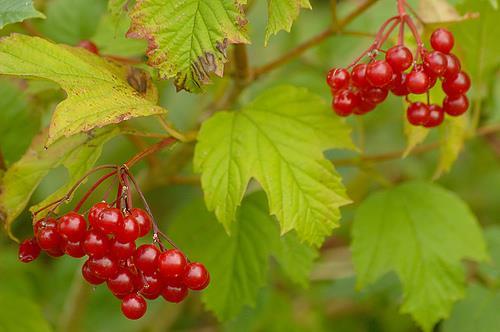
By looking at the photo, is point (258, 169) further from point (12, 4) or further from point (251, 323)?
point (251, 323)

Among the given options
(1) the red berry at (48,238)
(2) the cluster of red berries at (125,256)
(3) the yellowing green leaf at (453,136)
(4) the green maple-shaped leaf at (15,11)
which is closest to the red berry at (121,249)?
(2) the cluster of red berries at (125,256)

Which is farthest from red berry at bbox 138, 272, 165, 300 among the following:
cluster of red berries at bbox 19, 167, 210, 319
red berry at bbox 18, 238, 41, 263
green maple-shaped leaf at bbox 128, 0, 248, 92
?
green maple-shaped leaf at bbox 128, 0, 248, 92

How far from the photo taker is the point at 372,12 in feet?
7.61

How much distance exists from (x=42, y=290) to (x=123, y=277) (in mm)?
1337

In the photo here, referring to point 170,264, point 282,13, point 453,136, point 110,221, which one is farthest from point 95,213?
point 453,136

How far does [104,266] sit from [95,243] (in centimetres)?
4

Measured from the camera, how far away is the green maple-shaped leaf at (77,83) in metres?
1.17

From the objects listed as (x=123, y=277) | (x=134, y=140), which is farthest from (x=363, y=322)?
(x=123, y=277)

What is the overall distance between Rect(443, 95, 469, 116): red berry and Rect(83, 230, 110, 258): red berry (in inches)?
27.4

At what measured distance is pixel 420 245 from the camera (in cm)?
172

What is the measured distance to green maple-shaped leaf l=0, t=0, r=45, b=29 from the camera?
1.25 metres

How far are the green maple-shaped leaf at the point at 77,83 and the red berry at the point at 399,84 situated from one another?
0.42m

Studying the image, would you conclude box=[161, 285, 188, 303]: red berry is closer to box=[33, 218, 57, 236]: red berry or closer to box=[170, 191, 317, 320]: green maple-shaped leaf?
box=[33, 218, 57, 236]: red berry

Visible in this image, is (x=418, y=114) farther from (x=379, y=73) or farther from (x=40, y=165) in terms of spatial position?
(x=40, y=165)
